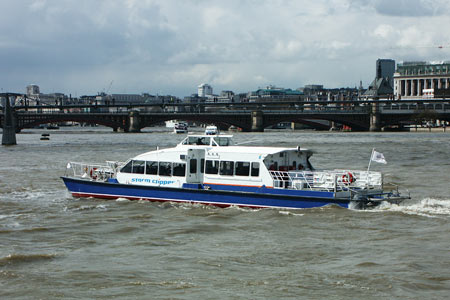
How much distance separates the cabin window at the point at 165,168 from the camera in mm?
32062

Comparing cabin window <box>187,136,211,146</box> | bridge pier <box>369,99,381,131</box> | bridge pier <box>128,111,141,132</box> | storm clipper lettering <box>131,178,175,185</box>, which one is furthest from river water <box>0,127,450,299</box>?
bridge pier <box>128,111,141,132</box>

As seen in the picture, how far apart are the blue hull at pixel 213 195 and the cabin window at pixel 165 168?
2.87 ft

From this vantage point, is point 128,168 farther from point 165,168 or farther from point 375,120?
point 375,120

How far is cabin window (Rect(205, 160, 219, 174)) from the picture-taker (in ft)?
102

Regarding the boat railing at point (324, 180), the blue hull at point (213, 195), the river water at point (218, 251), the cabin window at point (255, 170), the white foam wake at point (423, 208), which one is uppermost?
the cabin window at point (255, 170)

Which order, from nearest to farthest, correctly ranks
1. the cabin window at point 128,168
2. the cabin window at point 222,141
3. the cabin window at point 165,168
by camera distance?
1. the cabin window at point 165,168
2. the cabin window at point 128,168
3. the cabin window at point 222,141

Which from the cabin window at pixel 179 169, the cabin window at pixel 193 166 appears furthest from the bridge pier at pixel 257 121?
the cabin window at pixel 193 166

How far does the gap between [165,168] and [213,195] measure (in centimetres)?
314

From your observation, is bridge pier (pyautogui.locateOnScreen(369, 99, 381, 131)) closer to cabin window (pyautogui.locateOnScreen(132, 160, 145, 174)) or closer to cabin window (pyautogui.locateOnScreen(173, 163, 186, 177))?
cabin window (pyautogui.locateOnScreen(132, 160, 145, 174))

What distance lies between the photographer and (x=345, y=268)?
20109 millimetres

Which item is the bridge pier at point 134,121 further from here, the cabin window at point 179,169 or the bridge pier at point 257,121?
the cabin window at point 179,169

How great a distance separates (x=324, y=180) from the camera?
2986 cm

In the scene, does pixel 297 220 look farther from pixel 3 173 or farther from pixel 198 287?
pixel 3 173

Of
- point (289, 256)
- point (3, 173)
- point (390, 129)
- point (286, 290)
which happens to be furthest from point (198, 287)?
point (390, 129)
